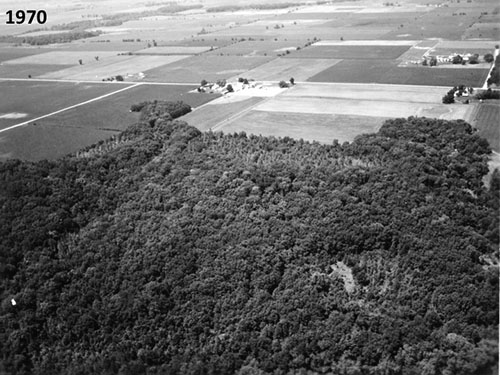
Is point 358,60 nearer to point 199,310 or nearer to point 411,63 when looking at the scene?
point 411,63

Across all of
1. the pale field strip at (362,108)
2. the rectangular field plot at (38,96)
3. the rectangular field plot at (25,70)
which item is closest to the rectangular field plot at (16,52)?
the rectangular field plot at (25,70)

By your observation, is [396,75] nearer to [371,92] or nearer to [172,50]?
[371,92]

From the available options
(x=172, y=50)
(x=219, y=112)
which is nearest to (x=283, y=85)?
(x=219, y=112)

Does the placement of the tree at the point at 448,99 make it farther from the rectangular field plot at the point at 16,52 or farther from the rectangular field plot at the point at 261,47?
the rectangular field plot at the point at 16,52

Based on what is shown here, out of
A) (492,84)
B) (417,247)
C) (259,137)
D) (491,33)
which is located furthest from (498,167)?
(491,33)

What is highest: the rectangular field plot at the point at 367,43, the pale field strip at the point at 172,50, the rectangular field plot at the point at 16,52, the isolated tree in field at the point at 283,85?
the rectangular field plot at the point at 16,52

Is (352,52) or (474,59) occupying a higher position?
(352,52)

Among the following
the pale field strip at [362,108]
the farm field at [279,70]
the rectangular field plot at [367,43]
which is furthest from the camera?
the rectangular field plot at [367,43]

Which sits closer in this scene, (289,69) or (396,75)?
(396,75)
